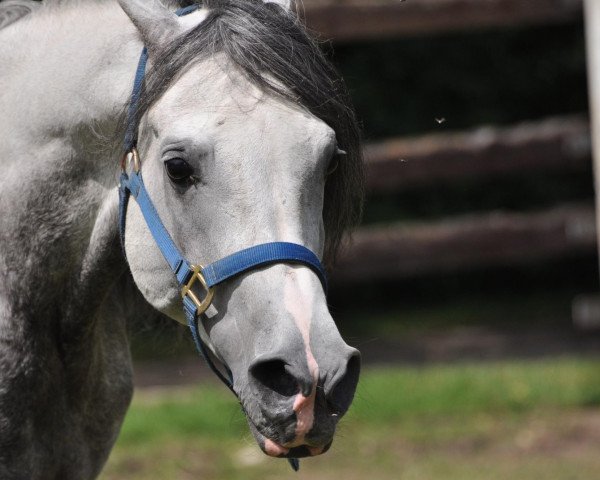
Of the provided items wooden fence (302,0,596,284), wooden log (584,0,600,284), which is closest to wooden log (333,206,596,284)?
wooden fence (302,0,596,284)

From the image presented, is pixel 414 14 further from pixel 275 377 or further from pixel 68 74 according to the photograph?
pixel 275 377

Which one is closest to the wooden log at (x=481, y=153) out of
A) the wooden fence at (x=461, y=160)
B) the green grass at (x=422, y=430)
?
the wooden fence at (x=461, y=160)

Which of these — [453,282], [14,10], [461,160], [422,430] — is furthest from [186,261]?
[453,282]

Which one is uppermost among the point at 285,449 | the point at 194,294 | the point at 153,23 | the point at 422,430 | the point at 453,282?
the point at 153,23

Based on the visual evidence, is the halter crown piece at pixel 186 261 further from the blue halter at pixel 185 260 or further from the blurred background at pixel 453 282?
the blurred background at pixel 453 282

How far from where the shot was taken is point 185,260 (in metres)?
2.86

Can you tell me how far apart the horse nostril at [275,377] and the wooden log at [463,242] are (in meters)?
5.59

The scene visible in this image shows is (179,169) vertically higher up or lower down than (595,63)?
higher up

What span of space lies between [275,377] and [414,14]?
5.85m

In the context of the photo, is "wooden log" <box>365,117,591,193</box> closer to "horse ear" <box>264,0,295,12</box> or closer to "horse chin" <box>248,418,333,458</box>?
"horse ear" <box>264,0,295,12</box>

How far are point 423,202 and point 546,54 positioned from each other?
6.03 ft

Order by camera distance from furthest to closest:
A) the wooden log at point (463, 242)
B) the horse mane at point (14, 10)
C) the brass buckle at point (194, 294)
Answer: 1. the wooden log at point (463, 242)
2. the horse mane at point (14, 10)
3. the brass buckle at point (194, 294)

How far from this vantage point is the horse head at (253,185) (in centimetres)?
263

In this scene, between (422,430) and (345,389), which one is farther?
(422,430)
